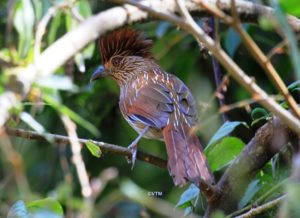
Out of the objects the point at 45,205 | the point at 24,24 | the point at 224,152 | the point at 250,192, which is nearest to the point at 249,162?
the point at 250,192

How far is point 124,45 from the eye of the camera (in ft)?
21.5

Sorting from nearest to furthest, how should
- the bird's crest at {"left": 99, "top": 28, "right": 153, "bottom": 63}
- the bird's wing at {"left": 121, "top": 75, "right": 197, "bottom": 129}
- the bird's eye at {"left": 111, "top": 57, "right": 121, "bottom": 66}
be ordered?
the bird's wing at {"left": 121, "top": 75, "right": 197, "bottom": 129} → the bird's crest at {"left": 99, "top": 28, "right": 153, "bottom": 63} → the bird's eye at {"left": 111, "top": 57, "right": 121, "bottom": 66}

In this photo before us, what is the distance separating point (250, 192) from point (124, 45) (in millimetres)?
2728

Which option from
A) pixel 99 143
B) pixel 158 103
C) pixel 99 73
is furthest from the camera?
pixel 99 73

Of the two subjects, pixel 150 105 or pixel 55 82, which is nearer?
pixel 55 82

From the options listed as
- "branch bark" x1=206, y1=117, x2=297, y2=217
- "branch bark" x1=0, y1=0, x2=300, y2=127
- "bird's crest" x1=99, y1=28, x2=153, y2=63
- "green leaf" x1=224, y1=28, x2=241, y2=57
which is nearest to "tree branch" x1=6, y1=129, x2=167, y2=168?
"branch bark" x1=206, y1=117, x2=297, y2=217

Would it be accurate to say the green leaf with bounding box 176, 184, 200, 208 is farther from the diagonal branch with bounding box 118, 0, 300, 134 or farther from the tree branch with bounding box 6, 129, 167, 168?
the diagonal branch with bounding box 118, 0, 300, 134

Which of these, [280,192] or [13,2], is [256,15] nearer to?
[280,192]

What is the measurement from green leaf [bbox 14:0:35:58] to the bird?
1.14 metres

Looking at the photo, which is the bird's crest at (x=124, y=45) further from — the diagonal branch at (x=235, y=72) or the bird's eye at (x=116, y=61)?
the diagonal branch at (x=235, y=72)

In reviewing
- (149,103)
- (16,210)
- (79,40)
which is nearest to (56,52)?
(79,40)

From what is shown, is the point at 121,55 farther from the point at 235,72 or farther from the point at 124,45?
the point at 235,72

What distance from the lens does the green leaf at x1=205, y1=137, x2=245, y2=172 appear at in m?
4.42

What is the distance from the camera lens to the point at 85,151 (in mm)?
6629
